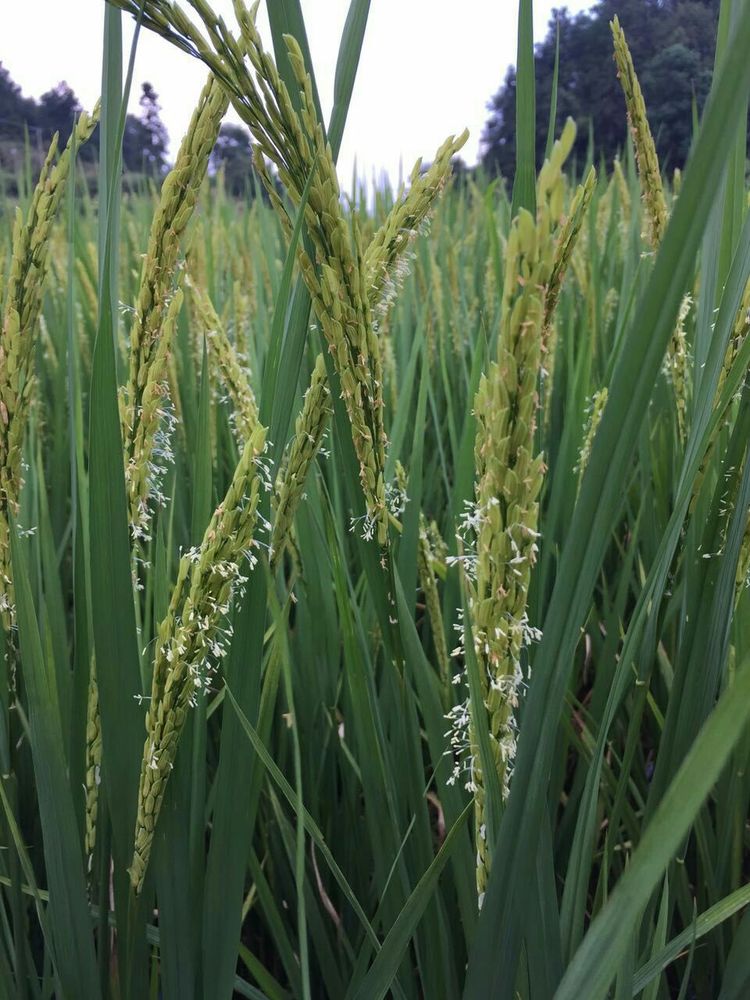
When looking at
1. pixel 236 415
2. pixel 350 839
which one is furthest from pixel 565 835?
pixel 236 415

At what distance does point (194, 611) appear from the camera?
1.16ft

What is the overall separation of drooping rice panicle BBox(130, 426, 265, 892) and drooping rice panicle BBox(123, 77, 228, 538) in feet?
0.22

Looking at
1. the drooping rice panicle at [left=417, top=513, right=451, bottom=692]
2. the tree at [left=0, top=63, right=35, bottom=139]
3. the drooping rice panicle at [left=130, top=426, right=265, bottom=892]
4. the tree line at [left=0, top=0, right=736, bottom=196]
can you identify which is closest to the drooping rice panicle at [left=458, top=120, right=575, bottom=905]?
the drooping rice panicle at [left=130, top=426, right=265, bottom=892]

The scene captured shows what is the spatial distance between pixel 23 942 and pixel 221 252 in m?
2.13

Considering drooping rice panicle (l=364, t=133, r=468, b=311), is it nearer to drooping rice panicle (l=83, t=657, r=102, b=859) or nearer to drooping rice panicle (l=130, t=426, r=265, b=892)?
drooping rice panicle (l=130, t=426, r=265, b=892)

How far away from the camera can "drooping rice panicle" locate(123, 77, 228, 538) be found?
353 millimetres

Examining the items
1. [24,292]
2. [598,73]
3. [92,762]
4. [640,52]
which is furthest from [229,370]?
[598,73]

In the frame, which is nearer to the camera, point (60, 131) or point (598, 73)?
point (60, 131)

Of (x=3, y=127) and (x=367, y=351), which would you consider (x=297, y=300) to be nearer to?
(x=367, y=351)

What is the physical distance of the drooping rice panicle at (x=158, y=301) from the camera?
1.16 ft

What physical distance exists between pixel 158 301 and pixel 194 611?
6.2 inches

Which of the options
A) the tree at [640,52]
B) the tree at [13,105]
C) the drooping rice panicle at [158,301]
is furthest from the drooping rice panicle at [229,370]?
the tree at [13,105]

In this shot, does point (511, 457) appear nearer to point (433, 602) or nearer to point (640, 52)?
point (433, 602)

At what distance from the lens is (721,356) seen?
0.40 m
